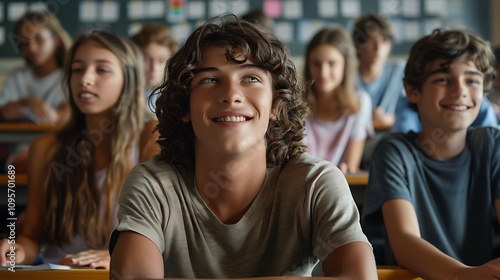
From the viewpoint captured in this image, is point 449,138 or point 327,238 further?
point 449,138

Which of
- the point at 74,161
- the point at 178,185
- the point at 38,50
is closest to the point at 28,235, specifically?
the point at 74,161

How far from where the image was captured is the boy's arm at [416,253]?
4.09 ft

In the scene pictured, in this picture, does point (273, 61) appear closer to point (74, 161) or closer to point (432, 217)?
point (432, 217)

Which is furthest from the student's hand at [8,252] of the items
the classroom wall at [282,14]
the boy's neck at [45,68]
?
the classroom wall at [282,14]

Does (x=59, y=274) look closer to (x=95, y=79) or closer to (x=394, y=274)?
(x=394, y=274)

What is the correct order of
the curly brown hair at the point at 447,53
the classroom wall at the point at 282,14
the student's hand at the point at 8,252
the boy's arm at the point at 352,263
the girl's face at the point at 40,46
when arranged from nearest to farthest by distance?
1. the boy's arm at the point at 352,263
2. the student's hand at the point at 8,252
3. the curly brown hair at the point at 447,53
4. the girl's face at the point at 40,46
5. the classroom wall at the point at 282,14

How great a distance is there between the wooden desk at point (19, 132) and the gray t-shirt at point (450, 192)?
6.50 ft

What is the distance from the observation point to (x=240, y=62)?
4.18 ft

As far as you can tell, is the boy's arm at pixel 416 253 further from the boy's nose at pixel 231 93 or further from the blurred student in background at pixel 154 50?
the blurred student in background at pixel 154 50

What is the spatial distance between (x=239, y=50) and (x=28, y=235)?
93 cm

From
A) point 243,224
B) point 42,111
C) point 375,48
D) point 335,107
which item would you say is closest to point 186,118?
point 243,224

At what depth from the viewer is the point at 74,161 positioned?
190cm

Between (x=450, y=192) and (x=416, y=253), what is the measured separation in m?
0.33

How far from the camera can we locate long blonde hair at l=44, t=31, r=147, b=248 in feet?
5.97
